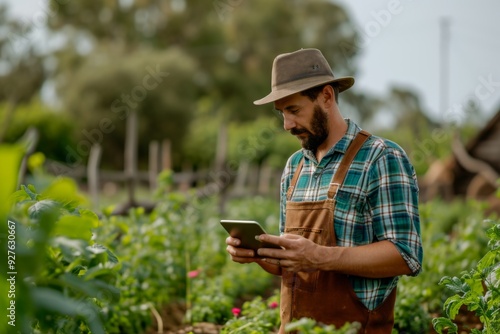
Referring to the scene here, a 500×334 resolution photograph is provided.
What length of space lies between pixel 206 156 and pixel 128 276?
25.5m

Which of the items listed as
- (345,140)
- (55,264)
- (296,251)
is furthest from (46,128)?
(55,264)

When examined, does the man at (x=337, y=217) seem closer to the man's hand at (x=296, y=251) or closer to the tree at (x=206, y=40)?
the man's hand at (x=296, y=251)

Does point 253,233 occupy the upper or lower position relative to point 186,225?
upper

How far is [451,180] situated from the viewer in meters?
17.3

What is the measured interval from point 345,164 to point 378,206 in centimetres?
21

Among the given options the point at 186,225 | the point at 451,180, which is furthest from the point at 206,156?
the point at 186,225

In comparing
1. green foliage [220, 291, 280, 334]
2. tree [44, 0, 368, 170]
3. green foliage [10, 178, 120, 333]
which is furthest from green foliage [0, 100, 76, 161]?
green foliage [10, 178, 120, 333]

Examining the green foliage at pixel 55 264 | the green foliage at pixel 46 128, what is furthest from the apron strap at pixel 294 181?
the green foliage at pixel 46 128

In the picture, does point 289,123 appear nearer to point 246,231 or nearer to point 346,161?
point 346,161

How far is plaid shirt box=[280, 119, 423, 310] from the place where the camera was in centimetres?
239

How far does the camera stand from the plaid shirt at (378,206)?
2391 mm

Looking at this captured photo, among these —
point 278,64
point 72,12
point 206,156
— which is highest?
point 72,12

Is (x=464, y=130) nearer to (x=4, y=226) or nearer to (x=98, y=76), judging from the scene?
(x=98, y=76)

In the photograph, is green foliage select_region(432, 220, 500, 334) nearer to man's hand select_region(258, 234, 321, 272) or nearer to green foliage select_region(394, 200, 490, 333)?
man's hand select_region(258, 234, 321, 272)
